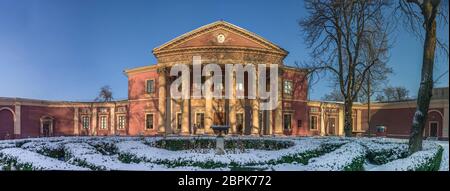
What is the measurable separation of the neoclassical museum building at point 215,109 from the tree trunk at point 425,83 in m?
0.19

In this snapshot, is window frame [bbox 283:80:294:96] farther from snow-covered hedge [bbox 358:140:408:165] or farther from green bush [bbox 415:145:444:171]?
green bush [bbox 415:145:444:171]

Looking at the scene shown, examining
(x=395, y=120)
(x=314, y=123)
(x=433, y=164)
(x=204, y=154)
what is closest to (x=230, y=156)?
(x=204, y=154)

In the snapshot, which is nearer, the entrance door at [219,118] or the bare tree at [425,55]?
the bare tree at [425,55]

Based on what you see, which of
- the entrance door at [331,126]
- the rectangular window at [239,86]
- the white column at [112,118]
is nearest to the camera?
the rectangular window at [239,86]

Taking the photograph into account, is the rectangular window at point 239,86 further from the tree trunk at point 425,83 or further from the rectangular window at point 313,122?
the tree trunk at point 425,83

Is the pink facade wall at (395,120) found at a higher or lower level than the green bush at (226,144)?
higher

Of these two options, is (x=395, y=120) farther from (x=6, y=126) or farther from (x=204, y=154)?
(x=6, y=126)

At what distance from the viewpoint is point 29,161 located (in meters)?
3.41

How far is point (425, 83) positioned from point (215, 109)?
14.5ft

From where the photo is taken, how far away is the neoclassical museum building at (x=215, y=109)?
12.4 ft

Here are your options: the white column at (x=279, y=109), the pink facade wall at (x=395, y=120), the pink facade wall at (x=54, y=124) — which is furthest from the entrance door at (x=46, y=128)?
the pink facade wall at (x=395, y=120)
